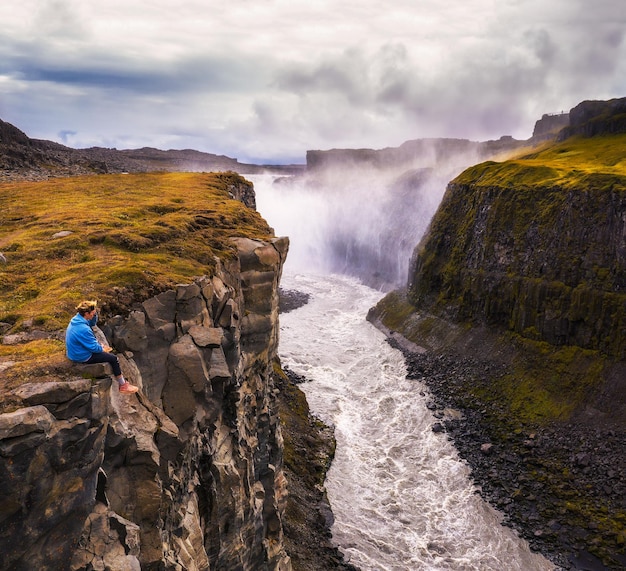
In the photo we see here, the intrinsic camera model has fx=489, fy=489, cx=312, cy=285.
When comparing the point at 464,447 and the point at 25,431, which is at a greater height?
the point at 25,431

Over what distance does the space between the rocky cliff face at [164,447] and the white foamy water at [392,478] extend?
1439 centimetres

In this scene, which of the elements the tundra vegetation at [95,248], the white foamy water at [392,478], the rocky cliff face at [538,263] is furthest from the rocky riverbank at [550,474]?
the tundra vegetation at [95,248]

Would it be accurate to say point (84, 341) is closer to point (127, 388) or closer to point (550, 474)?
point (127, 388)

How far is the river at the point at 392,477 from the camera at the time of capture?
4288 cm

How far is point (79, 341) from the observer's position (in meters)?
13.9

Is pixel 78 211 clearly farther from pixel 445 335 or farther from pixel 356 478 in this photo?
pixel 445 335

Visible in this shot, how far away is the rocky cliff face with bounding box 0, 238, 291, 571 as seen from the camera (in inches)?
476

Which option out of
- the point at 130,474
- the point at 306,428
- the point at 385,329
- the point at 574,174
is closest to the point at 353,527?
the point at 306,428

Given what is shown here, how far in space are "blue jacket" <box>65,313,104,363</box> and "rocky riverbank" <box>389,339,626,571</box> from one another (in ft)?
147

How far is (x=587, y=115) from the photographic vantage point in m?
131

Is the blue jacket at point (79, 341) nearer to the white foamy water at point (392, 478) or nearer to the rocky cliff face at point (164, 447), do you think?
the rocky cliff face at point (164, 447)

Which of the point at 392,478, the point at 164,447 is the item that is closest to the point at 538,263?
the point at 392,478

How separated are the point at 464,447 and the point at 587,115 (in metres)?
112

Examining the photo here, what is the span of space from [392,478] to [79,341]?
4630 cm
